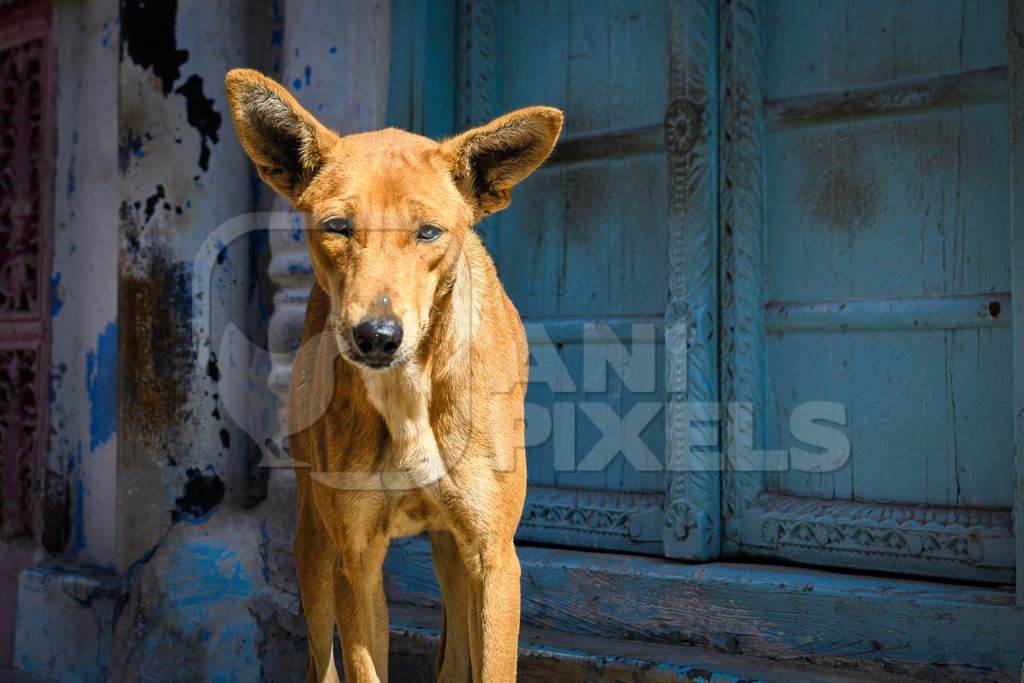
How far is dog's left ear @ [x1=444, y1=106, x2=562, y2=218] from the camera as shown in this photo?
88.4 inches

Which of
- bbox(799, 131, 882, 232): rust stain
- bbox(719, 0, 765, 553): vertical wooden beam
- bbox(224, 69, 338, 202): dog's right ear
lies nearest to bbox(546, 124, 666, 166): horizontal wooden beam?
bbox(719, 0, 765, 553): vertical wooden beam

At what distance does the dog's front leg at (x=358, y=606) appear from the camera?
94.0 inches

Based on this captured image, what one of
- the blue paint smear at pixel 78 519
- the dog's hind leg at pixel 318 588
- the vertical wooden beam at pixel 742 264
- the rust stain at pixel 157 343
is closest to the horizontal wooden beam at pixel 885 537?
the vertical wooden beam at pixel 742 264

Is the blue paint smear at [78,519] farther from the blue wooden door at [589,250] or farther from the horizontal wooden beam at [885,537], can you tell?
the horizontal wooden beam at [885,537]

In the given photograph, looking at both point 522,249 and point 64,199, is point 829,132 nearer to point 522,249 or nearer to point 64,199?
point 522,249

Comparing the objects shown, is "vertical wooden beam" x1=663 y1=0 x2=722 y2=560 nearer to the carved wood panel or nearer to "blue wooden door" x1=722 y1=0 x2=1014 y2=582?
"blue wooden door" x1=722 y1=0 x2=1014 y2=582

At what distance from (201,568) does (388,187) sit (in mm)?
2282

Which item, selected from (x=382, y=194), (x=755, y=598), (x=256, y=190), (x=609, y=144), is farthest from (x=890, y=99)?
(x=256, y=190)

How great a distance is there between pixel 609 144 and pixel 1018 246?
5.09 feet

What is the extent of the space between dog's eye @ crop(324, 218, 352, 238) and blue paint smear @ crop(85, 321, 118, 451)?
8.10 feet

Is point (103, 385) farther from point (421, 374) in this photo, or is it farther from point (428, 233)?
point (428, 233)

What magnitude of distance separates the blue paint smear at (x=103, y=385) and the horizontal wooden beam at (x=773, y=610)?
5.13ft

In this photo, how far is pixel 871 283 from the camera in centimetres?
318

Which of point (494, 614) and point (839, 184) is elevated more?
point (839, 184)
